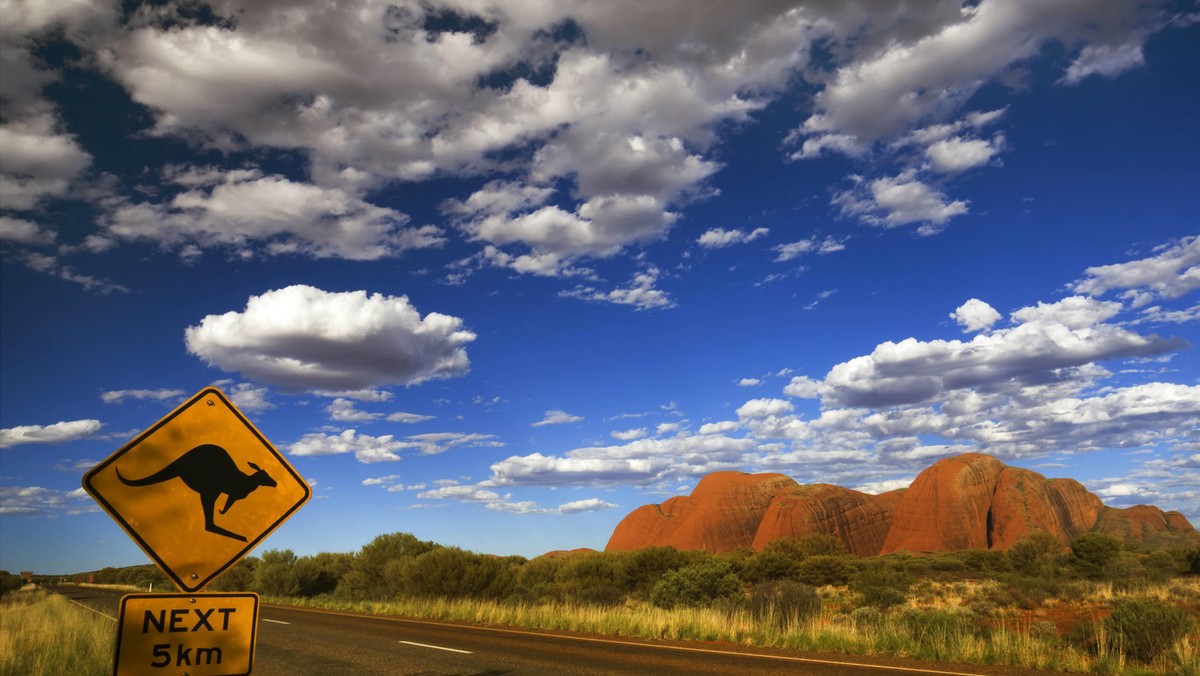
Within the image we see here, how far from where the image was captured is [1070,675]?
1047 cm

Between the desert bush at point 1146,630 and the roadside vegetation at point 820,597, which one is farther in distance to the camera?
the roadside vegetation at point 820,597

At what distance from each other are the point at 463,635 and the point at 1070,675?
12.7 metres

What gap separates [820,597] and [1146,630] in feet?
49.7

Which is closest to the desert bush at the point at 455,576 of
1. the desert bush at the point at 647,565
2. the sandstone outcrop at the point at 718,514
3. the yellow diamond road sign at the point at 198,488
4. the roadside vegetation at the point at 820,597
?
the roadside vegetation at the point at 820,597

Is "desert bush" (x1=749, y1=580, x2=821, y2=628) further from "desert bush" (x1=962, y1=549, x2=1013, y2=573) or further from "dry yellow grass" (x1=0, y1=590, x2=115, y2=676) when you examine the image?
"desert bush" (x1=962, y1=549, x2=1013, y2=573)

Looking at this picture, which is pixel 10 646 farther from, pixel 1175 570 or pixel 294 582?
pixel 1175 570

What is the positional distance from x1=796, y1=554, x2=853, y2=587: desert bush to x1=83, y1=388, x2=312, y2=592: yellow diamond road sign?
119ft

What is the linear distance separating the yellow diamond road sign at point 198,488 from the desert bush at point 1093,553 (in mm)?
45600

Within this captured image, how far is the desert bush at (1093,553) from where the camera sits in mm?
38625

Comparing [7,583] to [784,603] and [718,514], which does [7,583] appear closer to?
[784,603]

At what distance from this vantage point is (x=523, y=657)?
1246cm

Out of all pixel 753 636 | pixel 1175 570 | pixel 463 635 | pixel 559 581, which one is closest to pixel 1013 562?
pixel 1175 570

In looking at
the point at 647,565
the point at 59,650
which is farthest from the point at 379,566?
the point at 59,650

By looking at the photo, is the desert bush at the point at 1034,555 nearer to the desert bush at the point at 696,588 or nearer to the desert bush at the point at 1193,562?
the desert bush at the point at 1193,562
